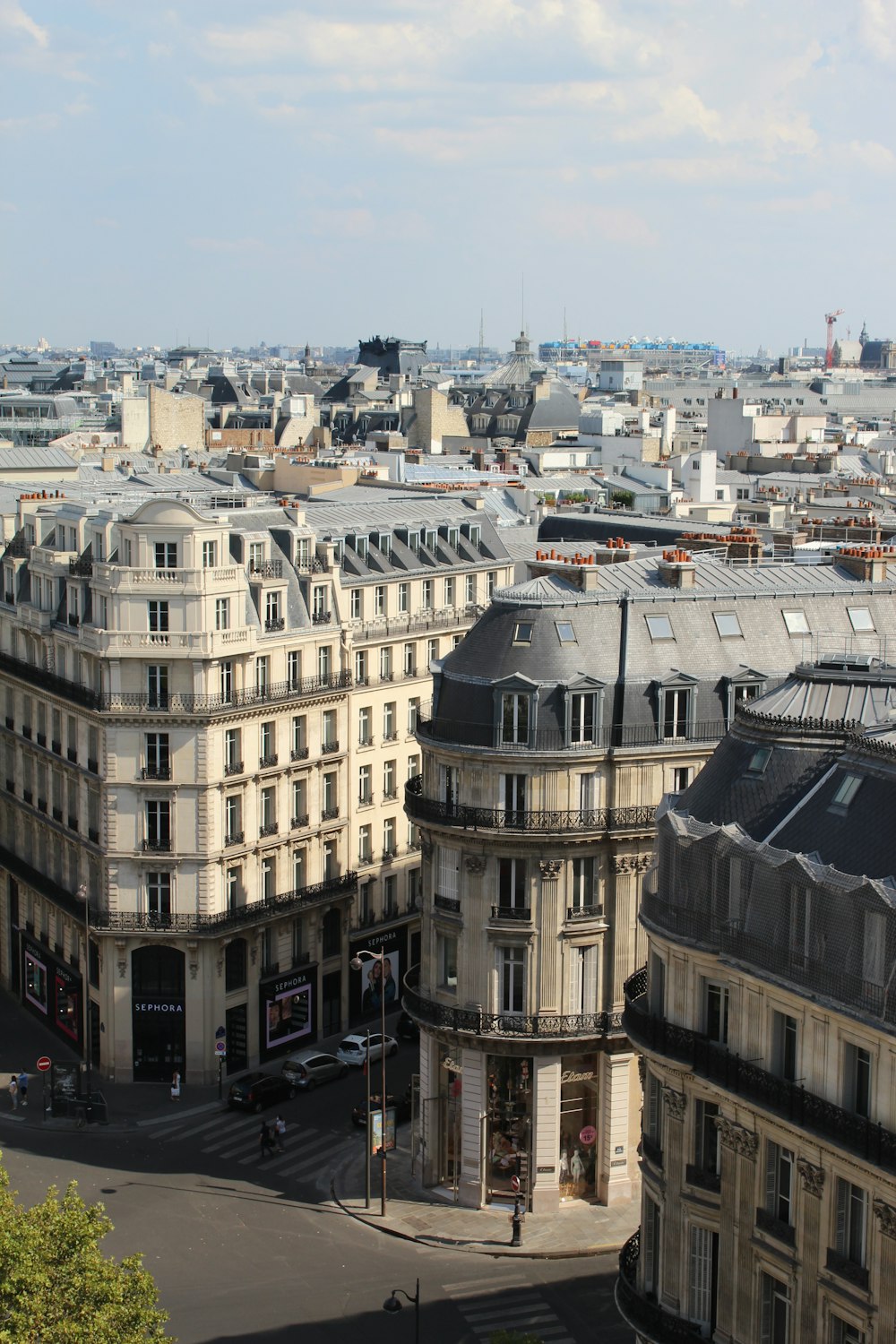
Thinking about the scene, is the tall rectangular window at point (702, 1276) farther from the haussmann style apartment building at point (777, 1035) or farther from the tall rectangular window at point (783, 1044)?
the tall rectangular window at point (783, 1044)

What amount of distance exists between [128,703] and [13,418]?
127 metres

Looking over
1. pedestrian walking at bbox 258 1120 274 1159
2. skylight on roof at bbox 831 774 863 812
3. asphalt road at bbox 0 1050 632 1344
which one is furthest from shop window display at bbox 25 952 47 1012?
skylight on roof at bbox 831 774 863 812

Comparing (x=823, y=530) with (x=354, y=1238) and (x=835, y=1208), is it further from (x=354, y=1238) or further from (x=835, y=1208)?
(x=835, y=1208)

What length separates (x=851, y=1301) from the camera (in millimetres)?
37594

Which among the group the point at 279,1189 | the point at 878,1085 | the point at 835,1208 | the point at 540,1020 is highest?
the point at 878,1085

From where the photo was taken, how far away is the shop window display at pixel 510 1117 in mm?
61281

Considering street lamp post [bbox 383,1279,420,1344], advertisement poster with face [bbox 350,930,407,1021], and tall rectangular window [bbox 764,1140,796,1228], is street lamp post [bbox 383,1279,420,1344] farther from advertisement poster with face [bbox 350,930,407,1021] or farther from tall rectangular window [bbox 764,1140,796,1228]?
advertisement poster with face [bbox 350,930,407,1021]

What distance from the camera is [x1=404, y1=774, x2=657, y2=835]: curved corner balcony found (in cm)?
6044

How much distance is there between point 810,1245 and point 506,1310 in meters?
18.2

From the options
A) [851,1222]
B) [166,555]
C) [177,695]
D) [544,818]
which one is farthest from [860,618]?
[851,1222]

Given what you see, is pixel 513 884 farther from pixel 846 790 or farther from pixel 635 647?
pixel 846 790

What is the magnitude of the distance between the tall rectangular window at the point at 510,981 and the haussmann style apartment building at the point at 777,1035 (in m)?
14.9

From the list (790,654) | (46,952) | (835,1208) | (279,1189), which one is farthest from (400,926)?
(835,1208)

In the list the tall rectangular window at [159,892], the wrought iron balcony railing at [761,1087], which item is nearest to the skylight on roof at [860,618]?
the wrought iron balcony railing at [761,1087]
